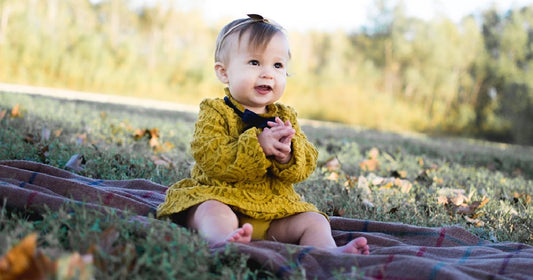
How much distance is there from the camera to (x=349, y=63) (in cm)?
2014

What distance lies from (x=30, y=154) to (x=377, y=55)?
17.8 metres

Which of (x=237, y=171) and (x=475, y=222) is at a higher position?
(x=237, y=171)

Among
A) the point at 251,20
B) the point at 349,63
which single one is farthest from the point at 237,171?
the point at 349,63

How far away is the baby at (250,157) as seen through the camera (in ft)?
6.84

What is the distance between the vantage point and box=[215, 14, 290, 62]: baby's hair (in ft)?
7.34

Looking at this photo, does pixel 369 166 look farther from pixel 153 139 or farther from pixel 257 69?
pixel 257 69

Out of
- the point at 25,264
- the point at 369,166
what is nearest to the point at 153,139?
the point at 369,166

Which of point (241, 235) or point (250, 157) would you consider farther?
point (250, 157)

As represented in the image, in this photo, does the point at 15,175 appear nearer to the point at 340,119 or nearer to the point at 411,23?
the point at 340,119

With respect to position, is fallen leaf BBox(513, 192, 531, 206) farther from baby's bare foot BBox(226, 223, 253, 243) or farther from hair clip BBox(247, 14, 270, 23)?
baby's bare foot BBox(226, 223, 253, 243)

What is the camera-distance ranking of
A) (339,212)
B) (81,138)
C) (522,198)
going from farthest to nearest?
(81,138) < (522,198) < (339,212)

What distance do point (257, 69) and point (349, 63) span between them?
18.4 metres

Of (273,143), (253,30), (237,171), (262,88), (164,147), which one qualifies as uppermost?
(253,30)

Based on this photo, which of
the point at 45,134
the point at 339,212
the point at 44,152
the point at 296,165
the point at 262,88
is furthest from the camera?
the point at 45,134
